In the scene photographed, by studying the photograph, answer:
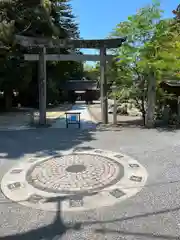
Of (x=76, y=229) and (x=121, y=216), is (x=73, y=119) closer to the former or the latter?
(x=121, y=216)

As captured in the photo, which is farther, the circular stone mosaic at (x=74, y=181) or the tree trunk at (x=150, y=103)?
the tree trunk at (x=150, y=103)

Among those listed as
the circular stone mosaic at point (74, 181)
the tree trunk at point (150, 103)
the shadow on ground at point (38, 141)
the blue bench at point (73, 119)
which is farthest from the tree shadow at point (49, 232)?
the blue bench at point (73, 119)

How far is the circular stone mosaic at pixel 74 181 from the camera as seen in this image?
3.59 meters

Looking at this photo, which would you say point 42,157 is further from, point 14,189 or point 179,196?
point 179,196

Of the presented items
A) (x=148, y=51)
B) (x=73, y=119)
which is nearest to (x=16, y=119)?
(x=73, y=119)

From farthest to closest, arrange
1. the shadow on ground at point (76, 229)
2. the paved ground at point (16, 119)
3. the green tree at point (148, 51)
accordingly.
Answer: the paved ground at point (16, 119)
the green tree at point (148, 51)
the shadow on ground at point (76, 229)

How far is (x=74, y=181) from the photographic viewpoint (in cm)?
426

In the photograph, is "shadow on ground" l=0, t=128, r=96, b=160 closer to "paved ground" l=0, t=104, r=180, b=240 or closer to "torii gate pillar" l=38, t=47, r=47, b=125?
"paved ground" l=0, t=104, r=180, b=240

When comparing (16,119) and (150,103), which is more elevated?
(150,103)

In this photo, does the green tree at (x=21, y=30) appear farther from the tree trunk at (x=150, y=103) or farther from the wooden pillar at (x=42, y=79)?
the tree trunk at (x=150, y=103)

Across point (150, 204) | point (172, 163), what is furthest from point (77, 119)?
point (150, 204)

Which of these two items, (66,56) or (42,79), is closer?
(42,79)

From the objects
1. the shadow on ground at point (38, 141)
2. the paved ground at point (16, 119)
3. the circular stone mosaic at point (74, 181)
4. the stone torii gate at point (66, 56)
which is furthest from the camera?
the paved ground at point (16, 119)

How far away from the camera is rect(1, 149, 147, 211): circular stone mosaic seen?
3.59 meters
